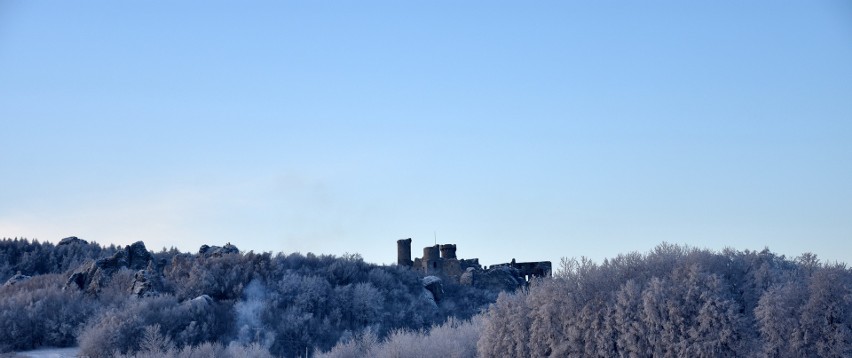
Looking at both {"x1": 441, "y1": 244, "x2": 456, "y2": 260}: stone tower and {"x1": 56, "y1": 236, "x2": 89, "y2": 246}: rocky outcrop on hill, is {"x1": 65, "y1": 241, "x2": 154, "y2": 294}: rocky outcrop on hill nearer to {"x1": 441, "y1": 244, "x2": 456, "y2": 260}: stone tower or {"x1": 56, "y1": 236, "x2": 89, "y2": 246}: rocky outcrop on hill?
{"x1": 56, "y1": 236, "x2": 89, "y2": 246}: rocky outcrop on hill

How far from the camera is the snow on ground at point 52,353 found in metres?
21.0

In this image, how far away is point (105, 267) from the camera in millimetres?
28594

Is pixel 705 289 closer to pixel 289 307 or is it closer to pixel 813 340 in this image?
pixel 813 340

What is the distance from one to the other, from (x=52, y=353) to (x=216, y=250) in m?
12.7

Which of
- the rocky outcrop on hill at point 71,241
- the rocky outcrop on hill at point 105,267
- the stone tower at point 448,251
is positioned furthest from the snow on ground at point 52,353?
the stone tower at point 448,251

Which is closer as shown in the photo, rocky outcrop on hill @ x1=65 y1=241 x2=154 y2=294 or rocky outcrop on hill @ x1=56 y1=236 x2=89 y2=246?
rocky outcrop on hill @ x1=65 y1=241 x2=154 y2=294

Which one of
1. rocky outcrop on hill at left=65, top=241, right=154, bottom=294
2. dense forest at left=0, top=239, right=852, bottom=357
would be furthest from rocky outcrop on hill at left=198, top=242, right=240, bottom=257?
rocky outcrop on hill at left=65, top=241, right=154, bottom=294

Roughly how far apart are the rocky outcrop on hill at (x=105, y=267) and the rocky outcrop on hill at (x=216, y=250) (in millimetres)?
2140

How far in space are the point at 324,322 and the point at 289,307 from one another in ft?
4.23

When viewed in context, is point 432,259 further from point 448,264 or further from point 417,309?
point 417,309

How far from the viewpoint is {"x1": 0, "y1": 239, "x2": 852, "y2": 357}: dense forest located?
14586 mm

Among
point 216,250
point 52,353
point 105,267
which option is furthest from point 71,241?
point 52,353

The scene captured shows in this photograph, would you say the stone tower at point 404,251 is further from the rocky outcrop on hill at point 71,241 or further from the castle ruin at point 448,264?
the rocky outcrop on hill at point 71,241

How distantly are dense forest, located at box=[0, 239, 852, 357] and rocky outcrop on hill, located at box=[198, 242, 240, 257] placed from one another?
1127mm
